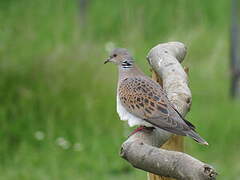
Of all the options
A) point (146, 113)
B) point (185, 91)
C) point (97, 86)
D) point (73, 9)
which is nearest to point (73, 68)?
point (97, 86)

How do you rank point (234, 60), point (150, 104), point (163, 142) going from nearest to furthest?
point (163, 142)
point (150, 104)
point (234, 60)

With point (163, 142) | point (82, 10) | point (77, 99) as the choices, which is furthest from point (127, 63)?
point (82, 10)

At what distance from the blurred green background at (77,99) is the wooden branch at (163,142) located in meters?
2.89

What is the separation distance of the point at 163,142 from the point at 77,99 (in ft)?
13.7

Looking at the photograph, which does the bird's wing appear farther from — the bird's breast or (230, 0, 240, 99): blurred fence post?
(230, 0, 240, 99): blurred fence post

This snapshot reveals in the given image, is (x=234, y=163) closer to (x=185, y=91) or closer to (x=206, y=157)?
(x=206, y=157)

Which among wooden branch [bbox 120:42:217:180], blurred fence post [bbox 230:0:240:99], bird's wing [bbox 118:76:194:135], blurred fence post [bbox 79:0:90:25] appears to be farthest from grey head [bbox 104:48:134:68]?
blurred fence post [bbox 79:0:90:25]

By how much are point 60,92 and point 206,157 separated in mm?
1608

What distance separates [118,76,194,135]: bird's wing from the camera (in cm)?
333

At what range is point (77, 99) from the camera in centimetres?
706

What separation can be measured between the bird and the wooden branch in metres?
0.15

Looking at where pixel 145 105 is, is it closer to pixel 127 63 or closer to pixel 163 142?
pixel 127 63

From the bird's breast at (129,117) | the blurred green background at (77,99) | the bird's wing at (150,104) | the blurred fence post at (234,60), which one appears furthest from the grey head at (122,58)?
Answer: the blurred fence post at (234,60)

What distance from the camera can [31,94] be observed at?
695 cm
